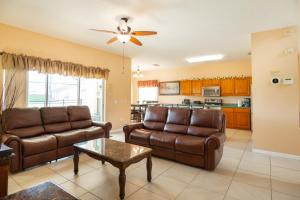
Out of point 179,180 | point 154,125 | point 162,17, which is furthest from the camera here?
point 154,125

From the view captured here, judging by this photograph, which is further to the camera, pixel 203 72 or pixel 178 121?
pixel 203 72

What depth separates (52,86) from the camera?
4.29 meters

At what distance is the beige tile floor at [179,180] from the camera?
6.95 feet

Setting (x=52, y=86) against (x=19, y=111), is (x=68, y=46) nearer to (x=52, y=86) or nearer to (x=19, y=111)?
(x=52, y=86)

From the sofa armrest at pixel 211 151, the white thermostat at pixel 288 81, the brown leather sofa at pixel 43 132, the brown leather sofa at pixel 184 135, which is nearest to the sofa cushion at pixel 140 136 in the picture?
the brown leather sofa at pixel 184 135

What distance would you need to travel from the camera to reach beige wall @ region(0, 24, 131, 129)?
3.53 metres

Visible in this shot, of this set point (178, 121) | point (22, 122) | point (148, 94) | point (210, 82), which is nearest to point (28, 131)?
point (22, 122)

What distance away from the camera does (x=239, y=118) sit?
20.3 feet

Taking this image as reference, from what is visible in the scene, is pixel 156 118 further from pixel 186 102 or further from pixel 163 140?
pixel 186 102

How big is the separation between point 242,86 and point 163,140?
4.81 meters

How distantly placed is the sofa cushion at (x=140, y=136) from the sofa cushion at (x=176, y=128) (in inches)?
17.0

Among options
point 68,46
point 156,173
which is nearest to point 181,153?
point 156,173

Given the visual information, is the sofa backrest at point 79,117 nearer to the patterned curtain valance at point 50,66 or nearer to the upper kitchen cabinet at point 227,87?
the patterned curtain valance at point 50,66

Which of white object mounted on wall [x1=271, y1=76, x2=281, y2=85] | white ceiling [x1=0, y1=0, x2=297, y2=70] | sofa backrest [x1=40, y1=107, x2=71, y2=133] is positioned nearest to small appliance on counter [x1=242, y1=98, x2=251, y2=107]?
white ceiling [x1=0, y1=0, x2=297, y2=70]
